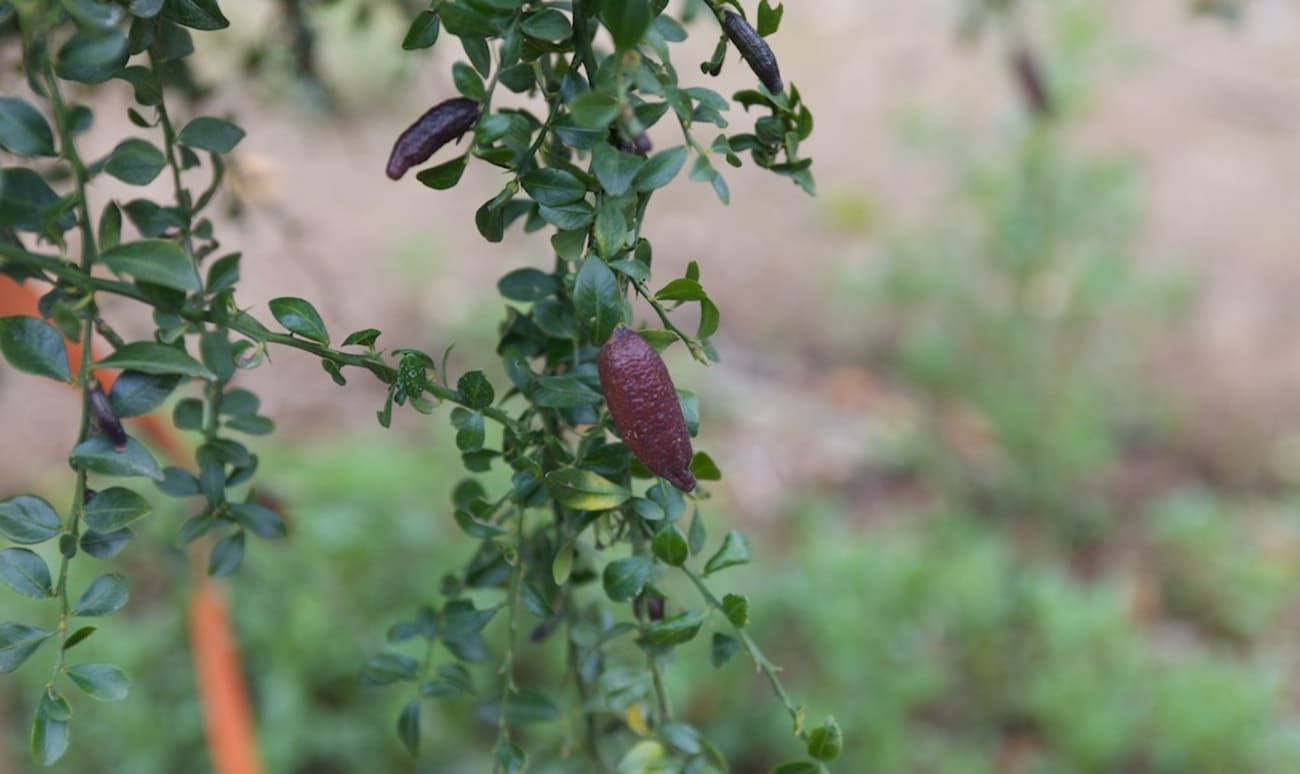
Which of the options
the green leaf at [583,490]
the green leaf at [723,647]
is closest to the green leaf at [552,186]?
the green leaf at [583,490]

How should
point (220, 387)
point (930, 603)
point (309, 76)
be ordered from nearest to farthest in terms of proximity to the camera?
point (220, 387)
point (309, 76)
point (930, 603)

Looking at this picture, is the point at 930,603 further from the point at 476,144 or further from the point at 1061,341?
the point at 476,144

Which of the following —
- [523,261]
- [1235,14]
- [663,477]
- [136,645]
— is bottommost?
[663,477]

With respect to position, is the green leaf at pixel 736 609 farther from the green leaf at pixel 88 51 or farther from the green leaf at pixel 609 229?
the green leaf at pixel 88 51

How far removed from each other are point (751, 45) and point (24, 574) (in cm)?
35

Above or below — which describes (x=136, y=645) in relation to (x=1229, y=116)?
below

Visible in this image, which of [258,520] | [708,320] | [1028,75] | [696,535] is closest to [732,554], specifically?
[696,535]

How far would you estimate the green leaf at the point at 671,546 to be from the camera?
18.1 inches

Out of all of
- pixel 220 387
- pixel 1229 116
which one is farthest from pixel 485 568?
pixel 1229 116

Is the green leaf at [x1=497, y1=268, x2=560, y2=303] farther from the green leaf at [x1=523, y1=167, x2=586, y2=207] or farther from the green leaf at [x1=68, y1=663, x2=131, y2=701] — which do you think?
the green leaf at [x1=68, y1=663, x2=131, y2=701]

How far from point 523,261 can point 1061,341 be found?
1.46m

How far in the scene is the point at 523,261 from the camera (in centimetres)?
320

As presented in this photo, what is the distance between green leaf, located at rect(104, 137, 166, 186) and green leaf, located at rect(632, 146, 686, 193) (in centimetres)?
18

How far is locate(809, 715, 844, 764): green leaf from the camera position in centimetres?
48
